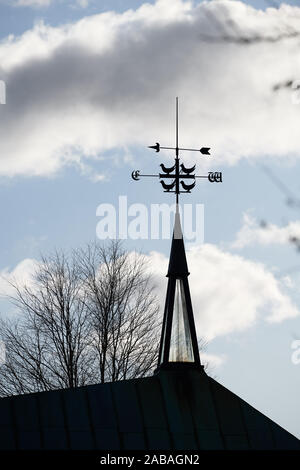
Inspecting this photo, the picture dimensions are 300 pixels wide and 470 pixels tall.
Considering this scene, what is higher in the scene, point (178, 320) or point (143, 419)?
point (178, 320)

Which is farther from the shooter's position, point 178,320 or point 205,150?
point 205,150

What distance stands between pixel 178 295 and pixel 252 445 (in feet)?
11.1

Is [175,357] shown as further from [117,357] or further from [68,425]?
[117,357]

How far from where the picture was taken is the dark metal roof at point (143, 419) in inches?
603

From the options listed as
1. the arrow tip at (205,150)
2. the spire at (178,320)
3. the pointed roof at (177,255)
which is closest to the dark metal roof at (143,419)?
the spire at (178,320)

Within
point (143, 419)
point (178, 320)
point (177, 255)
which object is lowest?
point (143, 419)

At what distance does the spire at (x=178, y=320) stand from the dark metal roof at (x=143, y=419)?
35 cm

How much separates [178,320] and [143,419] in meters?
2.41

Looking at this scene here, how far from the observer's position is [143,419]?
16.0 meters

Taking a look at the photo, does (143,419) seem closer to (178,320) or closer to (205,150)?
(178,320)

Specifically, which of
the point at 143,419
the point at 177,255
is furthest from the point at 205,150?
the point at 143,419

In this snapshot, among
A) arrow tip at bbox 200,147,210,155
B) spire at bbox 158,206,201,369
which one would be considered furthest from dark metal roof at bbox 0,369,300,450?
arrow tip at bbox 200,147,210,155
